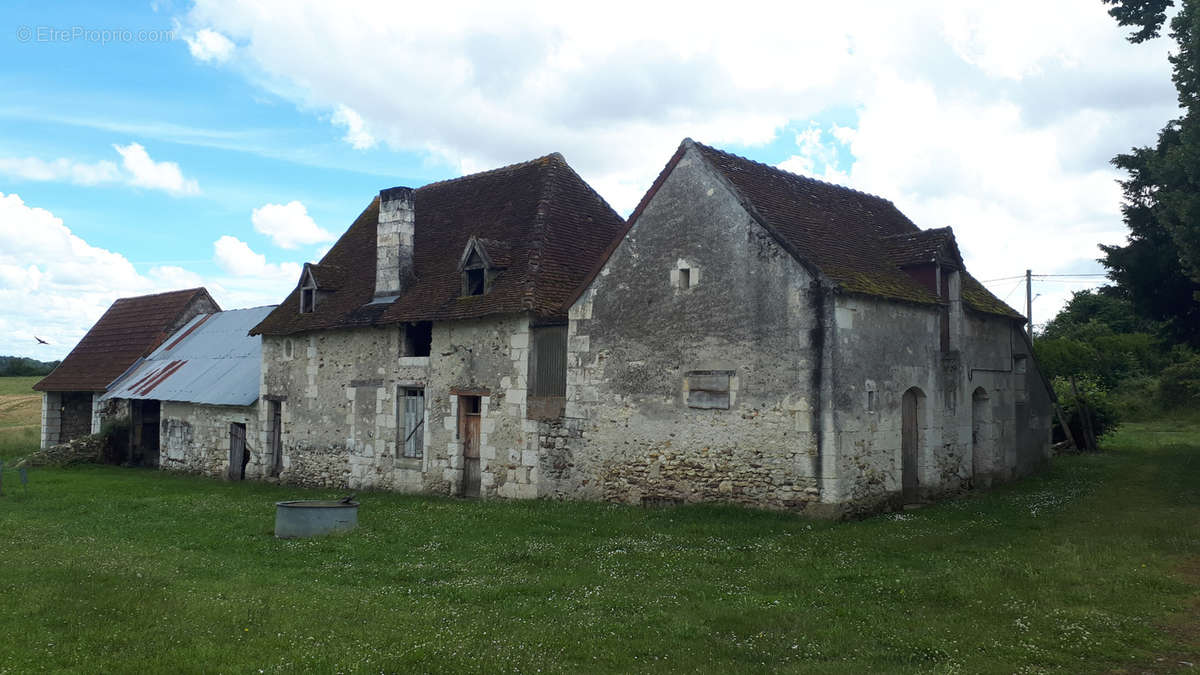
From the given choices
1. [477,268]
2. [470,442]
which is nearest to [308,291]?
[477,268]

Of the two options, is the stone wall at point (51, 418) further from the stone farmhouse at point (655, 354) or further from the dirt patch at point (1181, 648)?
the dirt patch at point (1181, 648)

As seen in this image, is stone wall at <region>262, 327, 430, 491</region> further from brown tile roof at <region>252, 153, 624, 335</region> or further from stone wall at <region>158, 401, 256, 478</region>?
stone wall at <region>158, 401, 256, 478</region>

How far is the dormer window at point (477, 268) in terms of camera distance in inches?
707

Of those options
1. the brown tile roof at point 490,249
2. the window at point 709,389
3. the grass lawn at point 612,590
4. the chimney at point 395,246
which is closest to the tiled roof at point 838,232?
the window at point 709,389

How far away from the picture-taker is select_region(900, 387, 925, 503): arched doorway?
51.0 ft

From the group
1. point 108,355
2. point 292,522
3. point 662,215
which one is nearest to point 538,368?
point 662,215

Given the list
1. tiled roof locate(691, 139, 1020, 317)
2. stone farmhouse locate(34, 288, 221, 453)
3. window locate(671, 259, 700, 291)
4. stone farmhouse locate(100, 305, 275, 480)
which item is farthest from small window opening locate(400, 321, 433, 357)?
stone farmhouse locate(34, 288, 221, 453)

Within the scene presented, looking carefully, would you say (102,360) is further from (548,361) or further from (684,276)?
(684,276)

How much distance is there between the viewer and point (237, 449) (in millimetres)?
23797

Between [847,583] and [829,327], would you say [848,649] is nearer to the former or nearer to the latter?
[847,583]

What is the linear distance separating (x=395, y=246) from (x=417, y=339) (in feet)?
7.97

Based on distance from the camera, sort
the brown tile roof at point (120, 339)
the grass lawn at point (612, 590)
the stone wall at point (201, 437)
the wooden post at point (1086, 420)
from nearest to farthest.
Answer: the grass lawn at point (612, 590) < the stone wall at point (201, 437) < the wooden post at point (1086, 420) < the brown tile roof at point (120, 339)

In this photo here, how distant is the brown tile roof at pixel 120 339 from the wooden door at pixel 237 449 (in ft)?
27.5

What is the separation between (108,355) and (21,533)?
20318 mm
